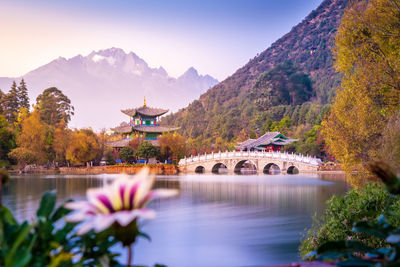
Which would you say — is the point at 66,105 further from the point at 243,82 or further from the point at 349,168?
the point at 243,82

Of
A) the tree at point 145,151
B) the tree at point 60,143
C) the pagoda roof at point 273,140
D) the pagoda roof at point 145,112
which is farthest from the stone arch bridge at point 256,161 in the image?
the tree at point 60,143

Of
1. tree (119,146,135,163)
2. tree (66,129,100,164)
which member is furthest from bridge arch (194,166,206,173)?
tree (66,129,100,164)

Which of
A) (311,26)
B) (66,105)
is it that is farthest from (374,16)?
(311,26)

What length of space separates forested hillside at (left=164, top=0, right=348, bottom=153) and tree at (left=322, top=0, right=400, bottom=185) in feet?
91.5

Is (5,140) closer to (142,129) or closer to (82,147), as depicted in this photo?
(82,147)

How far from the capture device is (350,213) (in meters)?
4.44

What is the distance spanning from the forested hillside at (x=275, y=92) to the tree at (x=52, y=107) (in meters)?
16.4

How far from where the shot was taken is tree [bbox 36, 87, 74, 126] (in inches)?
1432

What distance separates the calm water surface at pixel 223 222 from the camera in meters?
7.33

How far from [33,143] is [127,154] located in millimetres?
7066

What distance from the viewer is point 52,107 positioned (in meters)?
38.2

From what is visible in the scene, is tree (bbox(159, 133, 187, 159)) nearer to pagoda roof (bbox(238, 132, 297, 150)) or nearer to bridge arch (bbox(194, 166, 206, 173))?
bridge arch (bbox(194, 166, 206, 173))

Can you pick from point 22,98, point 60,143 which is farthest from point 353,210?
point 22,98

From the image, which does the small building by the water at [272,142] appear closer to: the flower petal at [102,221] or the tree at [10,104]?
the tree at [10,104]
